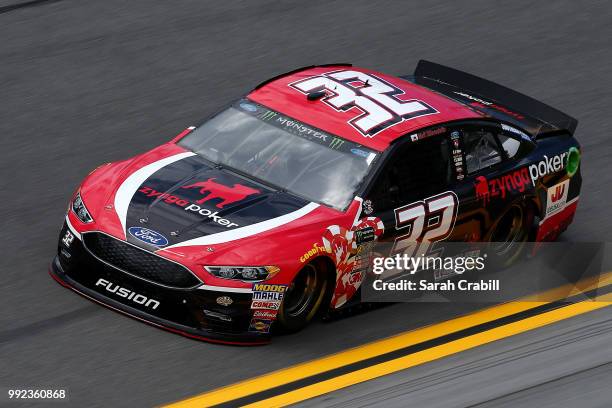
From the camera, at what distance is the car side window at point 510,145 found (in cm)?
994

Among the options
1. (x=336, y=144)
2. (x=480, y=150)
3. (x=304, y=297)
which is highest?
(x=336, y=144)

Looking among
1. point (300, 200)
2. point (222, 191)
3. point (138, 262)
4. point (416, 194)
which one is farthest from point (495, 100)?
point (138, 262)

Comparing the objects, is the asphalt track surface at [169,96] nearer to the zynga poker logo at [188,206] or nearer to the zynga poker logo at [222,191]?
the zynga poker logo at [188,206]

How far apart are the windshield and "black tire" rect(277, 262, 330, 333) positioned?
1.71ft

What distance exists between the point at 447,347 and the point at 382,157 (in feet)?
4.49

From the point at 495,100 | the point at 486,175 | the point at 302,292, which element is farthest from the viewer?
the point at 495,100

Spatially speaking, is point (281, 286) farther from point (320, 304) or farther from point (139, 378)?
point (139, 378)

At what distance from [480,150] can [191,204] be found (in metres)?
2.34

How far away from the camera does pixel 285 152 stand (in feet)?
30.2

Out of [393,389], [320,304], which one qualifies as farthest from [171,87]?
[393,389]

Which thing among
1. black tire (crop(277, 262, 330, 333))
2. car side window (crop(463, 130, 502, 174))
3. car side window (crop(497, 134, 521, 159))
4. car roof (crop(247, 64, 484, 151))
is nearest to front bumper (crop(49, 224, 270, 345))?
black tire (crop(277, 262, 330, 333))

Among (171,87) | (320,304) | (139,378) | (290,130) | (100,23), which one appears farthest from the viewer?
(100,23)

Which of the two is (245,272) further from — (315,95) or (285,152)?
(315,95)

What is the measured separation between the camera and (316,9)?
1447cm
